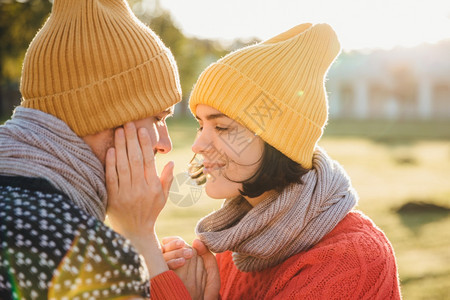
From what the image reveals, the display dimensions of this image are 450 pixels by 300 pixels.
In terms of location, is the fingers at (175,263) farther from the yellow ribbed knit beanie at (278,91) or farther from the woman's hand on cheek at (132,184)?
the yellow ribbed knit beanie at (278,91)

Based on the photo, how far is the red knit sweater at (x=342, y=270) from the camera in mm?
2252

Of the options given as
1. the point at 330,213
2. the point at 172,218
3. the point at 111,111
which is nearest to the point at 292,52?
the point at 330,213

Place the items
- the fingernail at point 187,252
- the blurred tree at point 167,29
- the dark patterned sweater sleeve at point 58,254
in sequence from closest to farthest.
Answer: the dark patterned sweater sleeve at point 58,254, the fingernail at point 187,252, the blurred tree at point 167,29

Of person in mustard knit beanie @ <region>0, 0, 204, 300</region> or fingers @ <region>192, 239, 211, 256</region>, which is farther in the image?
fingers @ <region>192, 239, 211, 256</region>

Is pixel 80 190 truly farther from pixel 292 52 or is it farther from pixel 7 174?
pixel 292 52

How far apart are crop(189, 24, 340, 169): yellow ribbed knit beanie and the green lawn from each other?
776 millimetres

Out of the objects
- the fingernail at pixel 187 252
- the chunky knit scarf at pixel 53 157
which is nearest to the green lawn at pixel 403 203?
the fingernail at pixel 187 252

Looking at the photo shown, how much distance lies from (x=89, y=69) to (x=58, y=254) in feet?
3.08

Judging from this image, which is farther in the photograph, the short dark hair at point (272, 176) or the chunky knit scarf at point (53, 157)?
the short dark hair at point (272, 176)

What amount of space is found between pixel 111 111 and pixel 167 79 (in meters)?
0.37

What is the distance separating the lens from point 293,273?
2.40 metres

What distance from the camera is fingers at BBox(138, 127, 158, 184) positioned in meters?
2.35

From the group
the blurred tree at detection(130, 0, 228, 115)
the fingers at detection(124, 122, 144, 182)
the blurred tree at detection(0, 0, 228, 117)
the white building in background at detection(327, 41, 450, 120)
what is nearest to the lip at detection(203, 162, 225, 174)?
the fingers at detection(124, 122, 144, 182)

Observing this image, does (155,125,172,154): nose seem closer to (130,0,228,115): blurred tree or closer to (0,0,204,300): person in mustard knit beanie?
(0,0,204,300): person in mustard knit beanie
